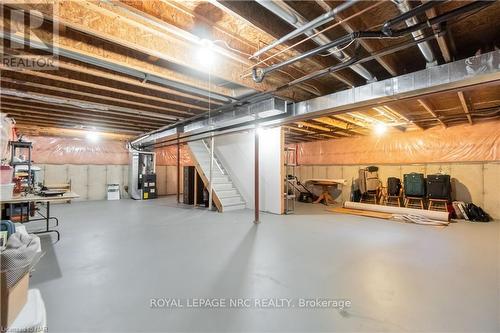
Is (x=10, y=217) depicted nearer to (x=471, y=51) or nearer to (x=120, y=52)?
(x=120, y=52)

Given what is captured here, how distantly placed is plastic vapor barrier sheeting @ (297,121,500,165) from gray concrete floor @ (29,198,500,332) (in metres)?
2.13

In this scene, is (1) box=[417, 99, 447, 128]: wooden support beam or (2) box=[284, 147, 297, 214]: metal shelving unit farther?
(2) box=[284, 147, 297, 214]: metal shelving unit

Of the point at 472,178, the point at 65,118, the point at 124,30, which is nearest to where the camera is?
the point at 124,30

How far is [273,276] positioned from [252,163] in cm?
416

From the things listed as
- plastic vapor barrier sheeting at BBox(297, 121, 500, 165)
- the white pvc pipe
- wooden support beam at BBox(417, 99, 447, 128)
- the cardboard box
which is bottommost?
the white pvc pipe

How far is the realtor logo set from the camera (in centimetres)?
204

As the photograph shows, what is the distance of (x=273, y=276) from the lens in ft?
7.88

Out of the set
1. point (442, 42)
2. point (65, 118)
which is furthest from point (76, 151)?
point (442, 42)

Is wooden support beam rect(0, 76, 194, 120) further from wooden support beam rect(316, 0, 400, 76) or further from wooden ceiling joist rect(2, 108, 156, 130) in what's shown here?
wooden support beam rect(316, 0, 400, 76)

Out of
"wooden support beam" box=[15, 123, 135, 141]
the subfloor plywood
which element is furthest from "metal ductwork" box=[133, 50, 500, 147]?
the subfloor plywood

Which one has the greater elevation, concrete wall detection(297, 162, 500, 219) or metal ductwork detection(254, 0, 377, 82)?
metal ductwork detection(254, 0, 377, 82)

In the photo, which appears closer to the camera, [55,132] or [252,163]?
[252,163]

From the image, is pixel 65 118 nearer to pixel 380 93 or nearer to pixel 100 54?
pixel 100 54

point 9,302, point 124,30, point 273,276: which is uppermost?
point 124,30
